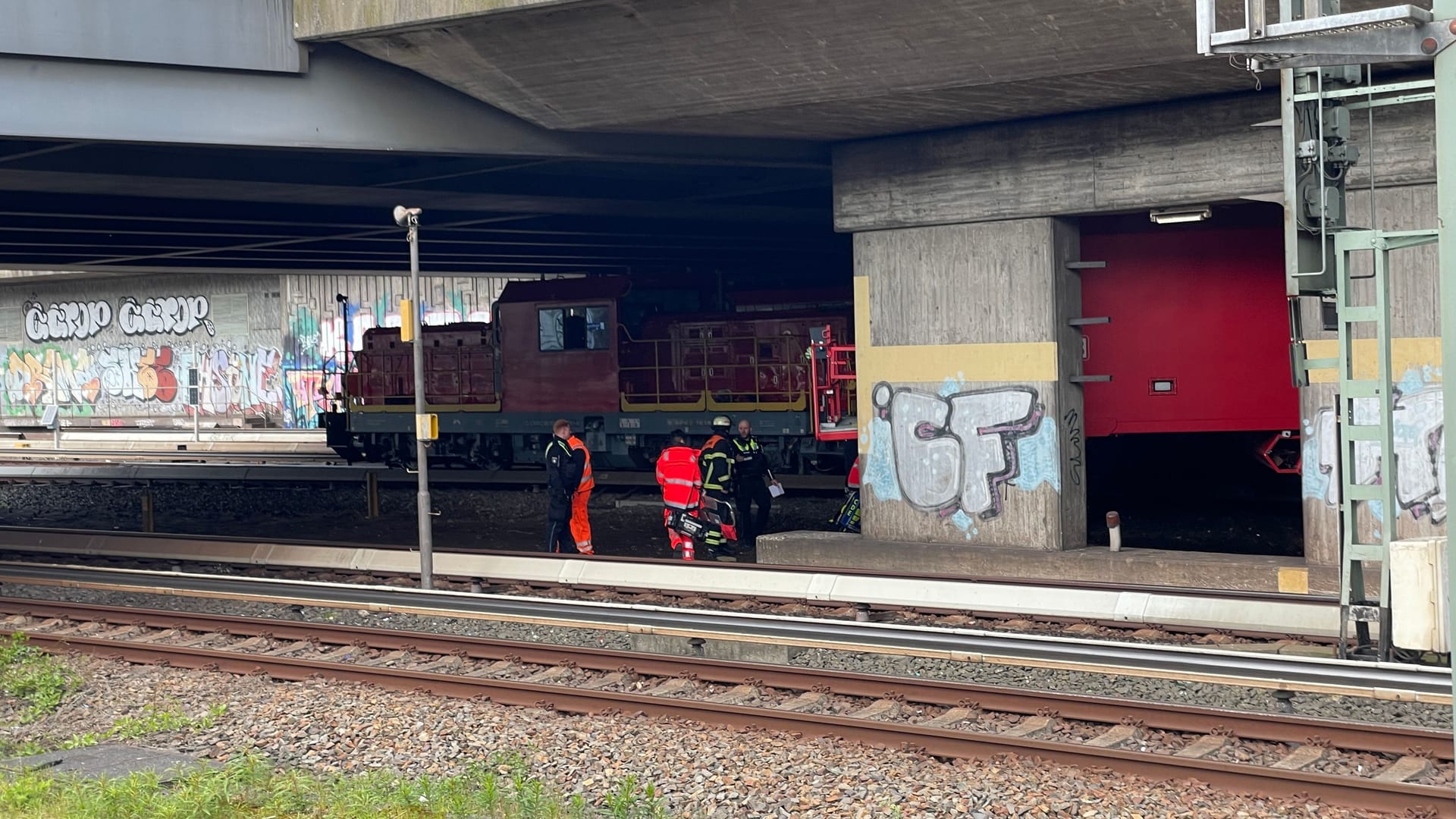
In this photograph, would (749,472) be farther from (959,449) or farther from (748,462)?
(959,449)

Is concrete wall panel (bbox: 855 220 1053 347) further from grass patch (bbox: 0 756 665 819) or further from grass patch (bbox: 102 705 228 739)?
grass patch (bbox: 102 705 228 739)

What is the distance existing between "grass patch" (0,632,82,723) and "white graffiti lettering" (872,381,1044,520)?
30.6ft

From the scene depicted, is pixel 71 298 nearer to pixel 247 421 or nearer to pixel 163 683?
pixel 247 421

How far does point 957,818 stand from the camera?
23.8ft

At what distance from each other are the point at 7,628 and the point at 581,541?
6.43 meters

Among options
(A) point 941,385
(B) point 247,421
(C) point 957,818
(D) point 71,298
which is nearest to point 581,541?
(A) point 941,385

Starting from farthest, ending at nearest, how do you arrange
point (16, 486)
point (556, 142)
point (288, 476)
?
point (16, 486), point (288, 476), point (556, 142)

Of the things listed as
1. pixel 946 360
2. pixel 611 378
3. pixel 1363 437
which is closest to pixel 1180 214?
pixel 946 360

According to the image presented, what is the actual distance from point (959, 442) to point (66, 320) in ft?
174

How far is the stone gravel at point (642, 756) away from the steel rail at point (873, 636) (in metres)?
2.02

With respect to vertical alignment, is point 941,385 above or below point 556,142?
below

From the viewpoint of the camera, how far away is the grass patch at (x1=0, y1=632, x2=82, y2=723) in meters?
10.9

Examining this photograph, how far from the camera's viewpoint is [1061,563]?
1512 centimetres

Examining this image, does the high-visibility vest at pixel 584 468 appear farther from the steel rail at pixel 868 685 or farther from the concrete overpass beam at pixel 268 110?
the steel rail at pixel 868 685
